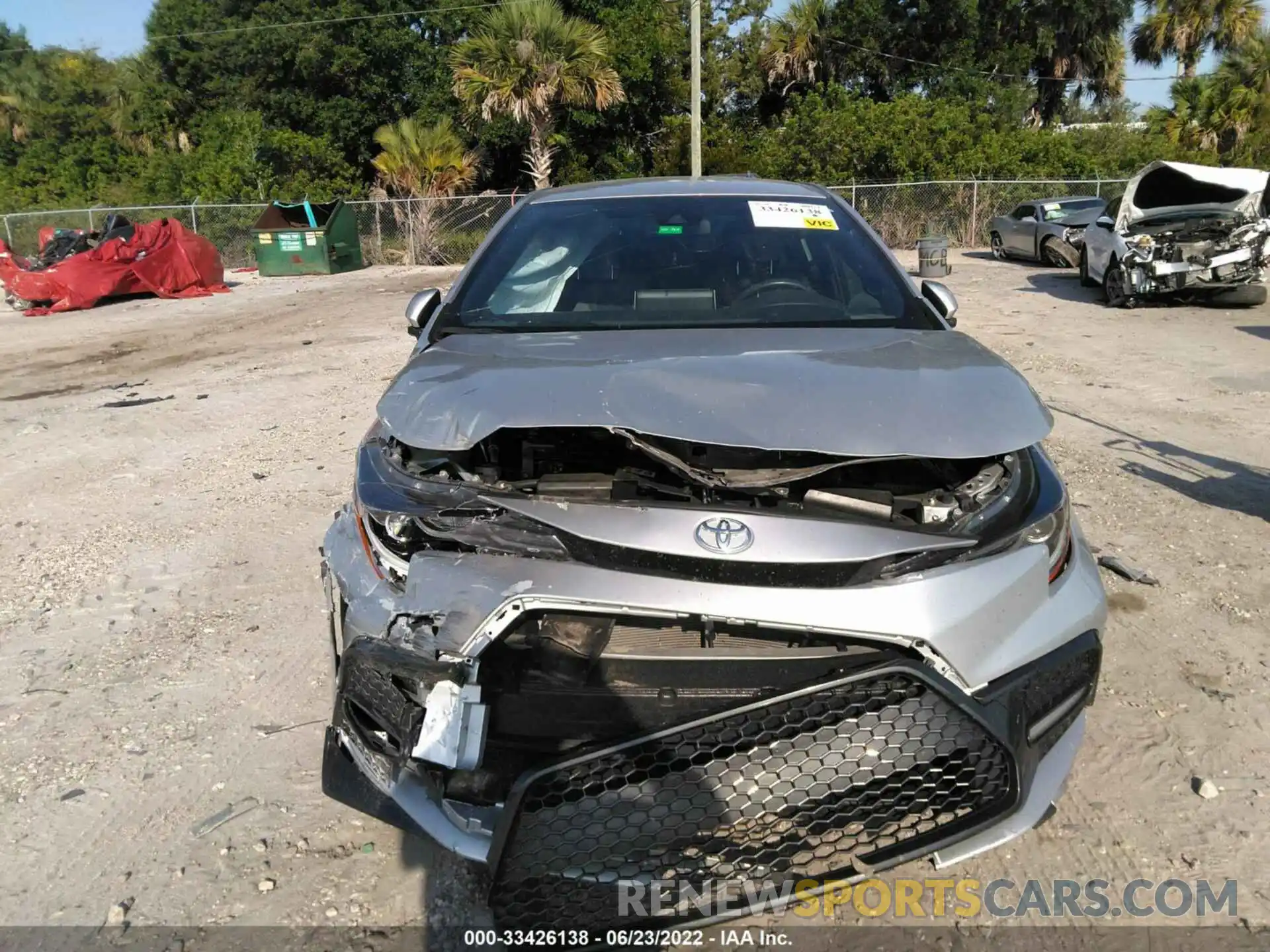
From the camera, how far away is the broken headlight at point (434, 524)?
2.13m

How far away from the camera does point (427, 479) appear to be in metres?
2.31

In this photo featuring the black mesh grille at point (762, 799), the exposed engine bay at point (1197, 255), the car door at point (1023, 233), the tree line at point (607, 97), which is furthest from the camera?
the tree line at point (607, 97)

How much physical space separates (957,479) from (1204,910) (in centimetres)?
122

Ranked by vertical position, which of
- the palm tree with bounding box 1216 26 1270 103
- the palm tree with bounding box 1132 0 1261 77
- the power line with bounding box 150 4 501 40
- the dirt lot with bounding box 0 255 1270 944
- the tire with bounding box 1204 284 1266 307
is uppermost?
the power line with bounding box 150 4 501 40

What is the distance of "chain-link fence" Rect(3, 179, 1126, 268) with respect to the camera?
24.5 meters

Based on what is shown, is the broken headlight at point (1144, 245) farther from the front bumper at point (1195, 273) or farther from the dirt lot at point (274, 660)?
the dirt lot at point (274, 660)

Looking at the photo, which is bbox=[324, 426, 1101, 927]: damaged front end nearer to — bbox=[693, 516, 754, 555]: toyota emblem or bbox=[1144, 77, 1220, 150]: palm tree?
bbox=[693, 516, 754, 555]: toyota emblem

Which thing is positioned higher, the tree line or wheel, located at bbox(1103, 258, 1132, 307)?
the tree line

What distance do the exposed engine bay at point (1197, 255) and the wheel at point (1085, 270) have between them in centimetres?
164

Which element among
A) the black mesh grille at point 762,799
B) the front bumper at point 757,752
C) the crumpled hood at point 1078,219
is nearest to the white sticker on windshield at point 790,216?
the front bumper at point 757,752

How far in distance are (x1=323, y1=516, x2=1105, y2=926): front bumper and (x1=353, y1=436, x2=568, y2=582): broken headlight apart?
0.05m

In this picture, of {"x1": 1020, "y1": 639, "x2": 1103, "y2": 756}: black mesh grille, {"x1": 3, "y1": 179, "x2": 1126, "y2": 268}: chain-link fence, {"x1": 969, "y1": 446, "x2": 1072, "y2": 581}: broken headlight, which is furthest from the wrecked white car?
{"x1": 3, "y1": 179, "x2": 1126, "y2": 268}: chain-link fence

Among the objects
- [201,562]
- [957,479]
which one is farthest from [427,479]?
[201,562]

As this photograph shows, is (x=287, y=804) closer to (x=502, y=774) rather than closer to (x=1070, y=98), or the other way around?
(x=502, y=774)
